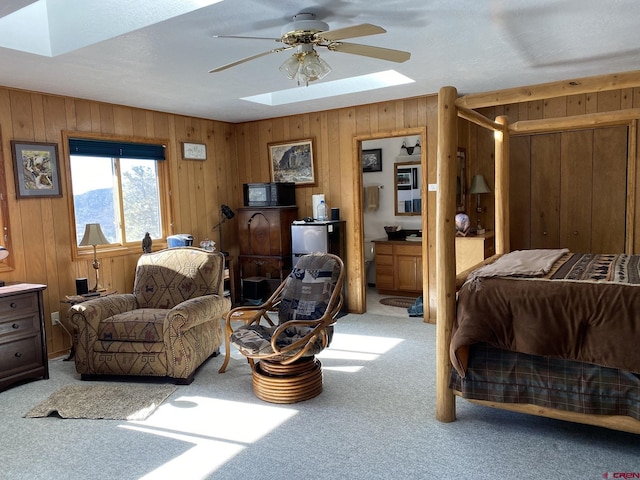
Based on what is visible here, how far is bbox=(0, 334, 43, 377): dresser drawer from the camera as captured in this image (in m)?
3.64

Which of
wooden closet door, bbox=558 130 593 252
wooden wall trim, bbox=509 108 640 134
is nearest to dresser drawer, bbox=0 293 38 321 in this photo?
wooden wall trim, bbox=509 108 640 134

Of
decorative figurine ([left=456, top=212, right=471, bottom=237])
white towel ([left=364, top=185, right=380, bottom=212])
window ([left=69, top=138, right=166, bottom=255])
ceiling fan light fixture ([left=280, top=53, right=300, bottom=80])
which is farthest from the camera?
white towel ([left=364, top=185, right=380, bottom=212])

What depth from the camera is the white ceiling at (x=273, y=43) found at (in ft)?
8.76

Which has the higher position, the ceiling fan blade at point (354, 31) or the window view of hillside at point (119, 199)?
the ceiling fan blade at point (354, 31)

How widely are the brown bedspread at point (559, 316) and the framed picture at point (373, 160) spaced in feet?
14.6

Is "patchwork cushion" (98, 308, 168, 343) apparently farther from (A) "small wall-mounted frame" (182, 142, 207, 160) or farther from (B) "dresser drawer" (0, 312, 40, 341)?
(A) "small wall-mounted frame" (182, 142, 207, 160)

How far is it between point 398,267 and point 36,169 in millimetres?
4423

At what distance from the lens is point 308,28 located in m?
2.63

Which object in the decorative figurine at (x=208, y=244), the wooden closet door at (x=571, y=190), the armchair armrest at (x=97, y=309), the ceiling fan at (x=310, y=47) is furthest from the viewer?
the decorative figurine at (x=208, y=244)

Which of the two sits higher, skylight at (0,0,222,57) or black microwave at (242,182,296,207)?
skylight at (0,0,222,57)

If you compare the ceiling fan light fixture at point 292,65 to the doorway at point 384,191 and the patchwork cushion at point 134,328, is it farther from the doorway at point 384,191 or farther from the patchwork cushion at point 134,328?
the doorway at point 384,191

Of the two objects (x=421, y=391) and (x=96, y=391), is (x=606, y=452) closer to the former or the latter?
(x=421, y=391)

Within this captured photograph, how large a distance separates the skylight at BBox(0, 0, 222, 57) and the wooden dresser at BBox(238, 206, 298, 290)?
2.98 meters

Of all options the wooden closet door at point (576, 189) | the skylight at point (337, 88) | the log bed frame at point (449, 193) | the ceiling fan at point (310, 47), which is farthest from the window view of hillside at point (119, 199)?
the wooden closet door at point (576, 189)
